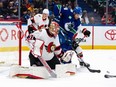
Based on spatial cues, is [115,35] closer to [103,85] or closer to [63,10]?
[63,10]

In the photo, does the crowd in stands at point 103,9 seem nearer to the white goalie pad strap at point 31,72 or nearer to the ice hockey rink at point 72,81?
the ice hockey rink at point 72,81

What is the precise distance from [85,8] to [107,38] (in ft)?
4.22

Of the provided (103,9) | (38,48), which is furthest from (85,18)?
(38,48)

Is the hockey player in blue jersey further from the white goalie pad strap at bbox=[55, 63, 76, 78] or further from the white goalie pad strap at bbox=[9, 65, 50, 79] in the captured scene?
the white goalie pad strap at bbox=[9, 65, 50, 79]

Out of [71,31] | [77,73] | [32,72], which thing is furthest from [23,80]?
[71,31]

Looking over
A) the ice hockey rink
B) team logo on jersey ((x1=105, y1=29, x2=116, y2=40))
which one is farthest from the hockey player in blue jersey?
team logo on jersey ((x1=105, y1=29, x2=116, y2=40))

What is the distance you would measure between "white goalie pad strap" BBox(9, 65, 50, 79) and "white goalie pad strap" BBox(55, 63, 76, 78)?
0.49 feet

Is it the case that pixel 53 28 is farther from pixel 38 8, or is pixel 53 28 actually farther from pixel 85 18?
pixel 85 18

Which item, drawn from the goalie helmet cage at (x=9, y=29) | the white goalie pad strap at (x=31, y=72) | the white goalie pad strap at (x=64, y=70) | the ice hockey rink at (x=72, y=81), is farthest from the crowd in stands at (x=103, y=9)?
the white goalie pad strap at (x=31, y=72)

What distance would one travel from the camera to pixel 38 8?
9.83m

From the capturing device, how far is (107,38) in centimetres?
980

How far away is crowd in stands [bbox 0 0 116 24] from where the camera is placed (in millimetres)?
9305

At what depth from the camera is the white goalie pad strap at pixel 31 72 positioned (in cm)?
502

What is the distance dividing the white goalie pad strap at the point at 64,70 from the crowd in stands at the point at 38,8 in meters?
3.27
